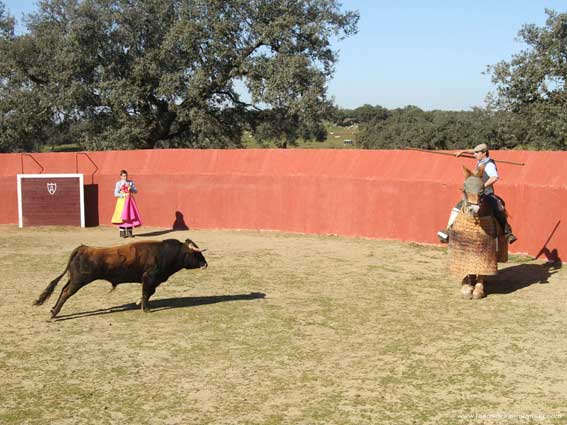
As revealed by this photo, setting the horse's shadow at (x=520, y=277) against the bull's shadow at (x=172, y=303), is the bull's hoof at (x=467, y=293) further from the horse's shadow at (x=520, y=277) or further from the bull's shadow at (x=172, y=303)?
the bull's shadow at (x=172, y=303)

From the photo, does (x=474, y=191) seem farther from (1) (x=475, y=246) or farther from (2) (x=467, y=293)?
(2) (x=467, y=293)

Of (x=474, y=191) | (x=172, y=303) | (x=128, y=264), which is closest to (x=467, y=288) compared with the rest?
(x=474, y=191)

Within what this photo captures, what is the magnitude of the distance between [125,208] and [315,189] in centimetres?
399

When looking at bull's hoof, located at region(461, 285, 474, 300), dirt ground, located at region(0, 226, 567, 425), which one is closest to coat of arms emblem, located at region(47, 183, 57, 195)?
dirt ground, located at region(0, 226, 567, 425)

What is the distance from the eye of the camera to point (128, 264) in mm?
7875

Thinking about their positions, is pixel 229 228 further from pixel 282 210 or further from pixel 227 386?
pixel 227 386

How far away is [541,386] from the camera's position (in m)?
5.75

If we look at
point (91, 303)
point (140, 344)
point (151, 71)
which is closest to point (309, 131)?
point (151, 71)

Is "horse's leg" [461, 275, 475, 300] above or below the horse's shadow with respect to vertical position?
above

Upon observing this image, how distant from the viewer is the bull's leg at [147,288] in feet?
26.2

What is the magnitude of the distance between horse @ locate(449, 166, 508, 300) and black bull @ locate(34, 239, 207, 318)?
329 centimetres

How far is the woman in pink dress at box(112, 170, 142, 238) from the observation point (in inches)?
583

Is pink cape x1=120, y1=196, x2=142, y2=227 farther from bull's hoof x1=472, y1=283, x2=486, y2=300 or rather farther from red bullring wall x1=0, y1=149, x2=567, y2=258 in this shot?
bull's hoof x1=472, y1=283, x2=486, y2=300

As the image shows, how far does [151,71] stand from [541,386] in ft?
61.2
